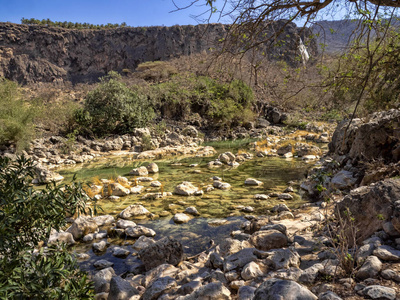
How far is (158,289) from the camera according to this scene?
8.59 feet

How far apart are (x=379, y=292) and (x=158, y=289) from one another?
1.85 metres

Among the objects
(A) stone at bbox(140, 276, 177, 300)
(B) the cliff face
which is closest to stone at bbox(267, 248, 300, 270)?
(A) stone at bbox(140, 276, 177, 300)

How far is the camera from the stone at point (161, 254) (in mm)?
3471

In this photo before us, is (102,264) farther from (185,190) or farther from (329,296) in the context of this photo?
(185,190)

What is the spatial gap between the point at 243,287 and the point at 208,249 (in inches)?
66.1

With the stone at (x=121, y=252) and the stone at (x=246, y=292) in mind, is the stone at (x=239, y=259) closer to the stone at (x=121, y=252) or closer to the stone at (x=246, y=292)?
the stone at (x=246, y=292)

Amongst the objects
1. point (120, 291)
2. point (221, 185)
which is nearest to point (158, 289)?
point (120, 291)

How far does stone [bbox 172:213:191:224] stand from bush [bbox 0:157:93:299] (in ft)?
9.72

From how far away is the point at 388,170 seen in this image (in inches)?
167

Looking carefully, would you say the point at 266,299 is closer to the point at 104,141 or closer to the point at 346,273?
the point at 346,273

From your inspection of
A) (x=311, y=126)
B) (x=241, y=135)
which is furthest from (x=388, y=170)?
(x=311, y=126)

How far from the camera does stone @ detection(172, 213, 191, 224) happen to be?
5.00 meters

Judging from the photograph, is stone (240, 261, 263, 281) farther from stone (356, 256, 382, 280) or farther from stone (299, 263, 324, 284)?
stone (356, 256, 382, 280)

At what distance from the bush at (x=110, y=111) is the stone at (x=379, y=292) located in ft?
51.9
